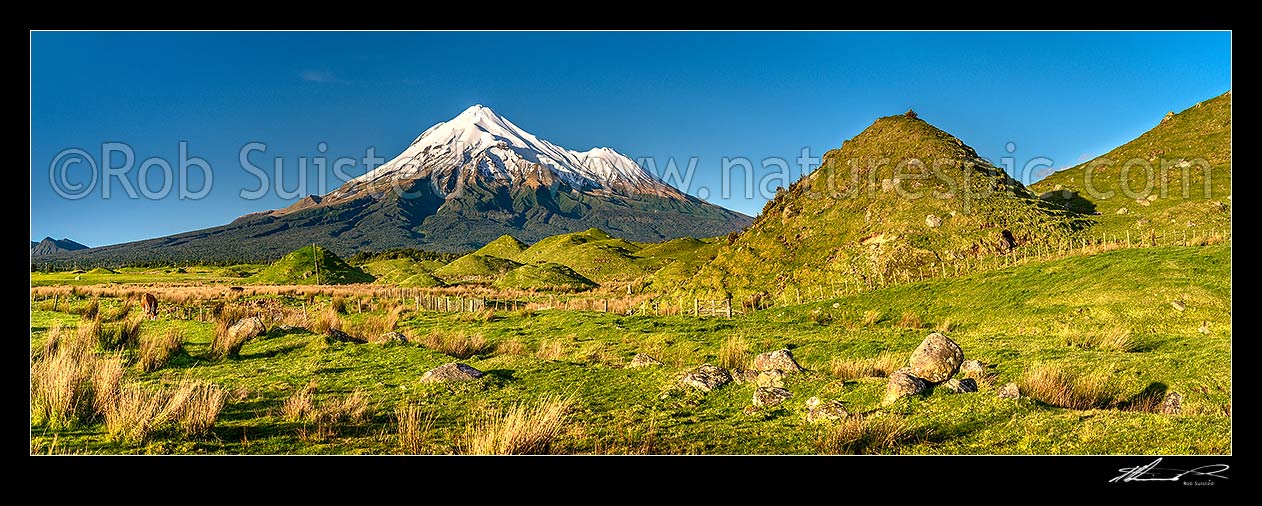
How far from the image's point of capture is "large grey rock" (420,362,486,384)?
9.26 m

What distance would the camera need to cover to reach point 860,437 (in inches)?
258

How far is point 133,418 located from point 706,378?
24.6ft

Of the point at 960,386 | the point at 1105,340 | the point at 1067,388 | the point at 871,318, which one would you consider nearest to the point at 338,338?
the point at 960,386

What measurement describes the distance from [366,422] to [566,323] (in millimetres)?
14174

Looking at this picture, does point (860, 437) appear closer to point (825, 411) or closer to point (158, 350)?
point (825, 411)

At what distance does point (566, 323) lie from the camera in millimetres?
21344

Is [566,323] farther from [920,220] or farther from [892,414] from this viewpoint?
[920,220]

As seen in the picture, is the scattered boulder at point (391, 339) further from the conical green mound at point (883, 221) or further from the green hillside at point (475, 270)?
the green hillside at point (475, 270)

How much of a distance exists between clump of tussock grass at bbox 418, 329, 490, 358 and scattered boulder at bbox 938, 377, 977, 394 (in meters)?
10.1

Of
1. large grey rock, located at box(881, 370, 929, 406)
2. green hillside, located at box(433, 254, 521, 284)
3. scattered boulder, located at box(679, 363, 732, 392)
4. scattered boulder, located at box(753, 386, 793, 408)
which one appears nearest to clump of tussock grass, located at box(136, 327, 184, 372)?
scattered boulder, located at box(679, 363, 732, 392)

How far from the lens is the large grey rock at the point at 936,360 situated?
934cm

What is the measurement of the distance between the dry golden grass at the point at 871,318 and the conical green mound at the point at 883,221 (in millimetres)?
5887
